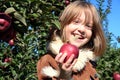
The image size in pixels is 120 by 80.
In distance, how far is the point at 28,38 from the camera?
310cm

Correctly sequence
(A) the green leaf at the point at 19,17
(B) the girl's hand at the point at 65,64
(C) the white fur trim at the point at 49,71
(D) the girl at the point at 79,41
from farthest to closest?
(D) the girl at the point at 79,41 → (C) the white fur trim at the point at 49,71 → (B) the girl's hand at the point at 65,64 → (A) the green leaf at the point at 19,17

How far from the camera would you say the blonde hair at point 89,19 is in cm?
259

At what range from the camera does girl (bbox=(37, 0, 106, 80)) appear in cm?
249

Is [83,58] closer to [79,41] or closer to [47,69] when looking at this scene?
[79,41]

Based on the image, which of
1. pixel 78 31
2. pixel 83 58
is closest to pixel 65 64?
pixel 78 31

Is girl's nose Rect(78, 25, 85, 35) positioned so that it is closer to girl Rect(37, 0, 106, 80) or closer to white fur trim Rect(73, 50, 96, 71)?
girl Rect(37, 0, 106, 80)

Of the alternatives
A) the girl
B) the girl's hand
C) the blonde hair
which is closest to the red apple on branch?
the girl's hand

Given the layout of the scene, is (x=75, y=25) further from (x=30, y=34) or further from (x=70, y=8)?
(x=30, y=34)

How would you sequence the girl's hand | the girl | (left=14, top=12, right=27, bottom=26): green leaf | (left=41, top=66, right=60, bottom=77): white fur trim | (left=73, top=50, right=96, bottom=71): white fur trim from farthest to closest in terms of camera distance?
(left=73, top=50, right=96, bottom=71): white fur trim → the girl → (left=41, top=66, right=60, bottom=77): white fur trim → the girl's hand → (left=14, top=12, right=27, bottom=26): green leaf

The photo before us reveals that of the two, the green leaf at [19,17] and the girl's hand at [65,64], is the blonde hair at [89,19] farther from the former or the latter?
the green leaf at [19,17]

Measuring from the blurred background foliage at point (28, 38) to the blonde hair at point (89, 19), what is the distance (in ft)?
0.47

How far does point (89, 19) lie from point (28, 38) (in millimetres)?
668

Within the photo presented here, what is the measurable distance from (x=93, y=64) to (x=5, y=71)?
5.42 feet

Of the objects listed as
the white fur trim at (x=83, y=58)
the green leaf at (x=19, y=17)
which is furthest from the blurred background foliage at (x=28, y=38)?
the white fur trim at (x=83, y=58)
